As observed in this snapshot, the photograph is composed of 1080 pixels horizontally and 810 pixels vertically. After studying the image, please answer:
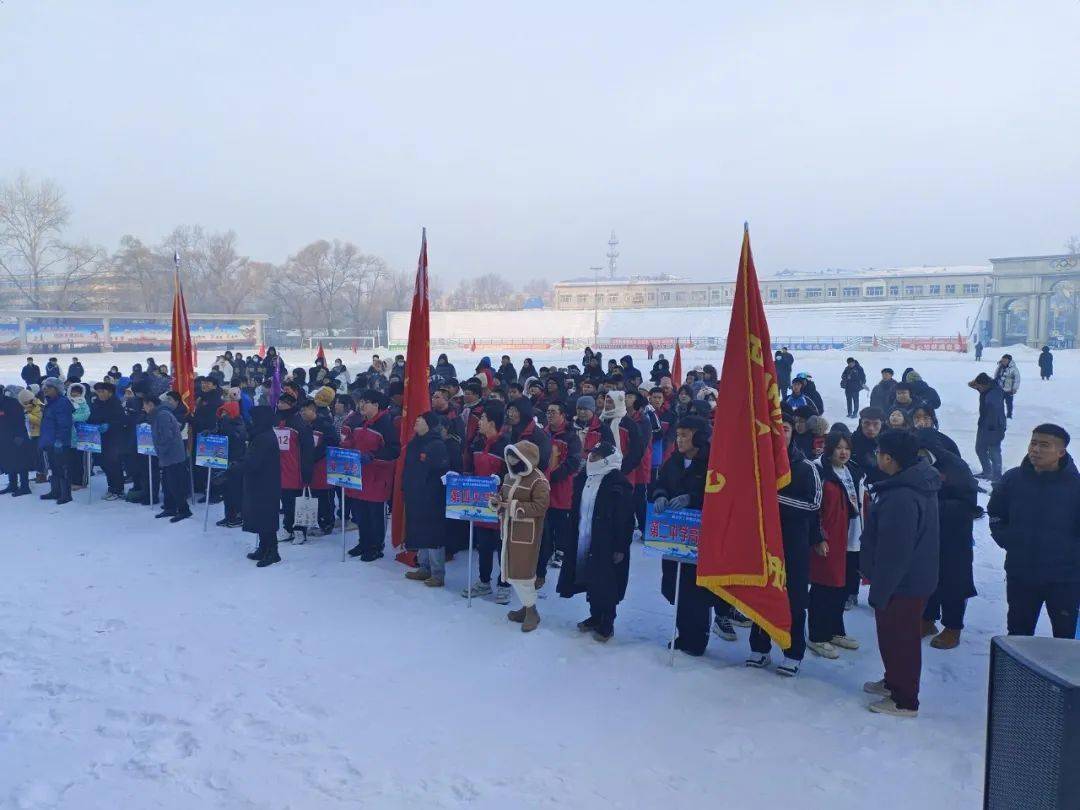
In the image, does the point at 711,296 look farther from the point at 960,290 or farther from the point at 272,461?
the point at 272,461

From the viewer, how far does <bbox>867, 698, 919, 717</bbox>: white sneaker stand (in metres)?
4.53

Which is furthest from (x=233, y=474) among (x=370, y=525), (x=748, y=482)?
(x=748, y=482)

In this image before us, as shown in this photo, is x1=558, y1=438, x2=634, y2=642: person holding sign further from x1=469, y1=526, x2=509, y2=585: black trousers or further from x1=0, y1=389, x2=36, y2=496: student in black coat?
x1=0, y1=389, x2=36, y2=496: student in black coat

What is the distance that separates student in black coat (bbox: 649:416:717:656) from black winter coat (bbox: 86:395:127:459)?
8.45 metres

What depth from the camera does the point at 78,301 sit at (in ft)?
190

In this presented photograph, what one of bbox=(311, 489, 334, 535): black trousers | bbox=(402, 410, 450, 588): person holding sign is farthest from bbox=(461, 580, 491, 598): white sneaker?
bbox=(311, 489, 334, 535): black trousers

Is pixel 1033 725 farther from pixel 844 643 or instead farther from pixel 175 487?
pixel 175 487

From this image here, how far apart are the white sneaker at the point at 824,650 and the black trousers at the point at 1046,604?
118cm

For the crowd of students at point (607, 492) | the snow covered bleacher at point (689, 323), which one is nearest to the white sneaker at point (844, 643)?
the crowd of students at point (607, 492)

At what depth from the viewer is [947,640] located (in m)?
5.64

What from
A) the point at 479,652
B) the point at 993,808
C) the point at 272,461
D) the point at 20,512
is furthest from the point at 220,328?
the point at 993,808

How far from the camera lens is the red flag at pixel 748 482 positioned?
478 centimetres

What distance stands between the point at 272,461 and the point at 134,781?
400 cm

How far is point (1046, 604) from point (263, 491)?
6.74m
